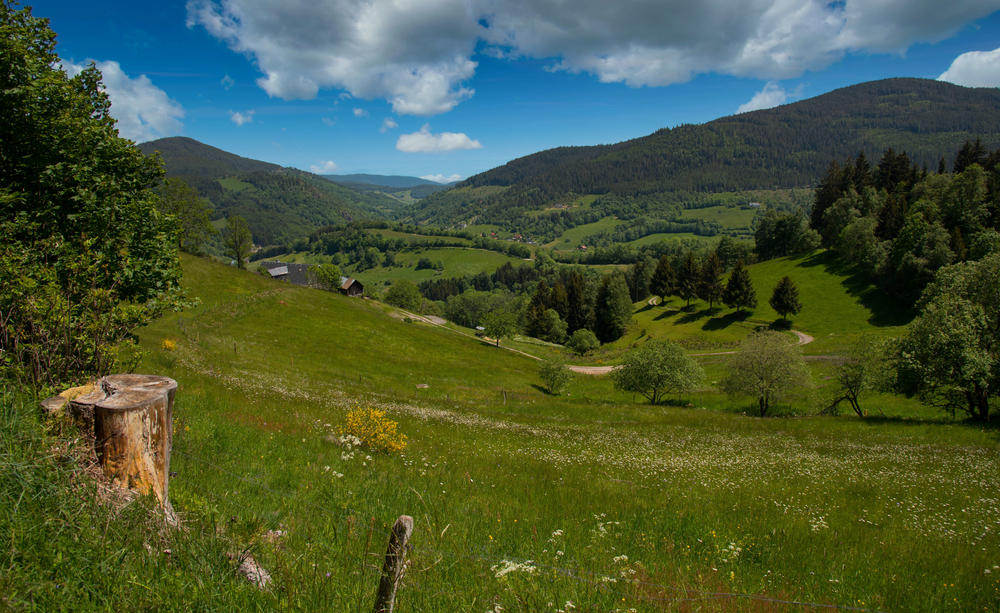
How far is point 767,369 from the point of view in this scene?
3538 centimetres

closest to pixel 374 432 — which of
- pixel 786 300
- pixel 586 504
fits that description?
pixel 586 504

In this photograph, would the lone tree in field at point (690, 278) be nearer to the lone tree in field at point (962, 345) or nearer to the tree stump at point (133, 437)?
the lone tree in field at point (962, 345)

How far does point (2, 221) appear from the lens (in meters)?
8.20

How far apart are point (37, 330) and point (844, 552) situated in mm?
14493

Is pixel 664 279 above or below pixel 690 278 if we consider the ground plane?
below

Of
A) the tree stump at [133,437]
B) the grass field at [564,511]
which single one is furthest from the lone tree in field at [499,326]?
the tree stump at [133,437]

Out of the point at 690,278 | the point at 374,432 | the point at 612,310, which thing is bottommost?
the point at 612,310

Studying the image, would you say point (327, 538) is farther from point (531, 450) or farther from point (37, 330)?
point (531, 450)

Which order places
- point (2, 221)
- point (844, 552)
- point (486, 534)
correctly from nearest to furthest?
point (486, 534)
point (844, 552)
point (2, 221)

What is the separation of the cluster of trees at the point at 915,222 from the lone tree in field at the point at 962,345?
125 feet

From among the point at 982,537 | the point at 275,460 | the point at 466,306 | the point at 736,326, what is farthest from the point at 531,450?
the point at 466,306

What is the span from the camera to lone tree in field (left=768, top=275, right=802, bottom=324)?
78875 mm

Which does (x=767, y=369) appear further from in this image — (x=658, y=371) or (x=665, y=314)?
(x=665, y=314)

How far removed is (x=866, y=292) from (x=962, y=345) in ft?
216
